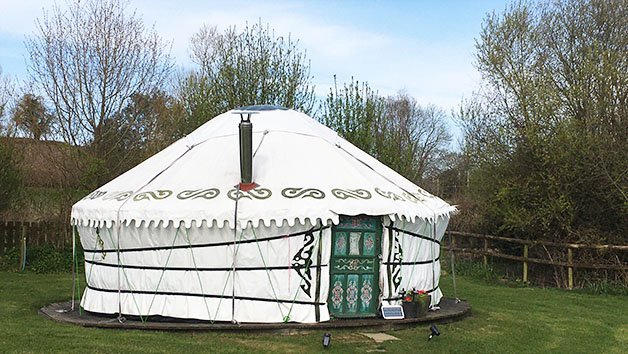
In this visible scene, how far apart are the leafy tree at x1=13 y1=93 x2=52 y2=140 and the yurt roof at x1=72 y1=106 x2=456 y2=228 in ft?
18.7

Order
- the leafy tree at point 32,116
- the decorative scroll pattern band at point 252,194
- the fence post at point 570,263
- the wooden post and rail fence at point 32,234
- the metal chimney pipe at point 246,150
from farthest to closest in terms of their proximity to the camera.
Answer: the leafy tree at point 32,116, the wooden post and rail fence at point 32,234, the fence post at point 570,263, the metal chimney pipe at point 246,150, the decorative scroll pattern band at point 252,194

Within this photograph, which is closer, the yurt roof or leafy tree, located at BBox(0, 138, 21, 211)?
the yurt roof

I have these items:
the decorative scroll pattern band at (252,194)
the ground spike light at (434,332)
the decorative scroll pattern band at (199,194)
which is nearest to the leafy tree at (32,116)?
the decorative scroll pattern band at (199,194)

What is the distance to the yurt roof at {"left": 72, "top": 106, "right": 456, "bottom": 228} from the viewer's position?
6.30 m

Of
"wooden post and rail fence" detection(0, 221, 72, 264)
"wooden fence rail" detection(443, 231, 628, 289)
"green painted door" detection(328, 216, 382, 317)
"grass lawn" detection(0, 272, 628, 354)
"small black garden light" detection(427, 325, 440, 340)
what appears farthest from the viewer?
"wooden post and rail fence" detection(0, 221, 72, 264)

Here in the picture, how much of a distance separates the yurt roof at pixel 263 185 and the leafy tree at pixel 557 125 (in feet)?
12.2

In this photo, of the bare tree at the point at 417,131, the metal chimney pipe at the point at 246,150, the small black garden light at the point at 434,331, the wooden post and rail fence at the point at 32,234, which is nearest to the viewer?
the small black garden light at the point at 434,331

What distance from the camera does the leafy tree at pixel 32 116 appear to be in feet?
41.1

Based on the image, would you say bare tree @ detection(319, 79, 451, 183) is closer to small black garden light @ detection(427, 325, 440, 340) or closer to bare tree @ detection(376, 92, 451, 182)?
bare tree @ detection(376, 92, 451, 182)

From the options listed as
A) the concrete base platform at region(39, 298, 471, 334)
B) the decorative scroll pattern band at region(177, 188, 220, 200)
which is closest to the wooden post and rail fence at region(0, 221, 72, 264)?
the concrete base platform at region(39, 298, 471, 334)

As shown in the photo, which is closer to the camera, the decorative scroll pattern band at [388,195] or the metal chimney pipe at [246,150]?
the metal chimney pipe at [246,150]

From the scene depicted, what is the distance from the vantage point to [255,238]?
643 cm

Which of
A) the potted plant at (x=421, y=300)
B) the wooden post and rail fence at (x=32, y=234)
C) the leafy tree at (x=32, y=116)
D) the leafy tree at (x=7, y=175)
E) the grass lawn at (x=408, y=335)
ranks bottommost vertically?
the grass lawn at (x=408, y=335)

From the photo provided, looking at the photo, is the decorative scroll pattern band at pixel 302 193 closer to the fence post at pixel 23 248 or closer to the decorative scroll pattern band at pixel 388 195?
the decorative scroll pattern band at pixel 388 195
